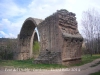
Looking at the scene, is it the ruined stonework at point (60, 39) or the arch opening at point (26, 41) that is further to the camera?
the arch opening at point (26, 41)

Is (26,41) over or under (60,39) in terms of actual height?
over

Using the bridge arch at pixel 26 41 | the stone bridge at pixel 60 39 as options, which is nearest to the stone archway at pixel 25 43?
the bridge arch at pixel 26 41

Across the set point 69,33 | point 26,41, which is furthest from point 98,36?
point 69,33

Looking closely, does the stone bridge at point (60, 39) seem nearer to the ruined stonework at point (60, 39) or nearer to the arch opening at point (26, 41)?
the ruined stonework at point (60, 39)

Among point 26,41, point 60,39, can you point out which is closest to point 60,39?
point 60,39

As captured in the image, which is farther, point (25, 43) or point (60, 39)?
point (25, 43)

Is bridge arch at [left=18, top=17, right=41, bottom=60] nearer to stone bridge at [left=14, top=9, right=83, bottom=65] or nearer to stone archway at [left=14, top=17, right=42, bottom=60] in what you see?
stone archway at [left=14, top=17, right=42, bottom=60]

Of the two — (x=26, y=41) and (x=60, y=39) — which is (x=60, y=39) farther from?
(x=26, y=41)

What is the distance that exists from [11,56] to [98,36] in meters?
18.0

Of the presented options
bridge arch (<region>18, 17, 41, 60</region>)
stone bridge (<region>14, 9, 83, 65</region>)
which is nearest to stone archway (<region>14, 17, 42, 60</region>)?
bridge arch (<region>18, 17, 41, 60</region>)

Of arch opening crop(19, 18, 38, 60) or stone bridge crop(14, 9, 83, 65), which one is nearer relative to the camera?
stone bridge crop(14, 9, 83, 65)

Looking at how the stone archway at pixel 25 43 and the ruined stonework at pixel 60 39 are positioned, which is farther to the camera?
the stone archway at pixel 25 43

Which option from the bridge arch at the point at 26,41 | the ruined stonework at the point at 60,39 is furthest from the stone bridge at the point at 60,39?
the bridge arch at the point at 26,41

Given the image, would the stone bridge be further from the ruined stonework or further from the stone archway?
the stone archway
